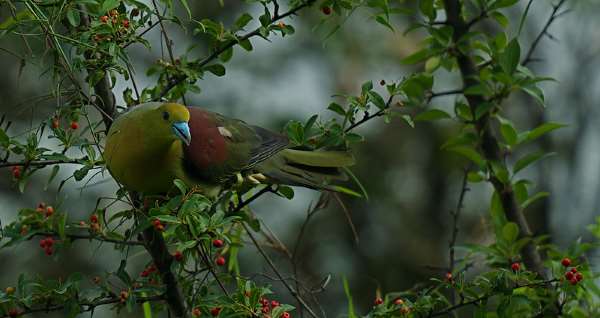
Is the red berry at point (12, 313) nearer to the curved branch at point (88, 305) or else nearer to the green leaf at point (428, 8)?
the curved branch at point (88, 305)

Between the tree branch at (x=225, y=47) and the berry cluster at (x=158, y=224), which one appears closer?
the berry cluster at (x=158, y=224)

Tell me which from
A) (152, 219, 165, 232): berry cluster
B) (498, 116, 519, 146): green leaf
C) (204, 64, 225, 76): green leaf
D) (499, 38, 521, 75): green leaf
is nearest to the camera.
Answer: (152, 219, 165, 232): berry cluster

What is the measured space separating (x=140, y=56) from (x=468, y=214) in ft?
7.81

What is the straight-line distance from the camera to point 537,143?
20.7 ft

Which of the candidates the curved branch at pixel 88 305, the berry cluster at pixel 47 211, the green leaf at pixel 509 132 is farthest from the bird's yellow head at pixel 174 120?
the green leaf at pixel 509 132

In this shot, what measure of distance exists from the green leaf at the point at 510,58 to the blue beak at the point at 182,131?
0.87 m

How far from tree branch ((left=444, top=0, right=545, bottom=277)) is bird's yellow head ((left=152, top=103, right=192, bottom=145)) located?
85 cm

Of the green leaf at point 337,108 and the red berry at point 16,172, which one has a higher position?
the red berry at point 16,172

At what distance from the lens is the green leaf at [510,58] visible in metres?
2.44

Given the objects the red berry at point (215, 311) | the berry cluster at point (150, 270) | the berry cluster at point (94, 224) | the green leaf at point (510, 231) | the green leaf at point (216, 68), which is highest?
the green leaf at point (216, 68)

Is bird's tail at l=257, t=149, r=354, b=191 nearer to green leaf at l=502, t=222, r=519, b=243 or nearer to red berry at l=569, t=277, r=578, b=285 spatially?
green leaf at l=502, t=222, r=519, b=243

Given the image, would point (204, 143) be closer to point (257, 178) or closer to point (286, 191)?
point (257, 178)

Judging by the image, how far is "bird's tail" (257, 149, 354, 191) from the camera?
8.30 ft

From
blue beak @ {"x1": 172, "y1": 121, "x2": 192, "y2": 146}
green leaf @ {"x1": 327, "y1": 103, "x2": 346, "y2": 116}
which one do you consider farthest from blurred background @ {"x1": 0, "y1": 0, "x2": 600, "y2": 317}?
green leaf @ {"x1": 327, "y1": 103, "x2": 346, "y2": 116}
